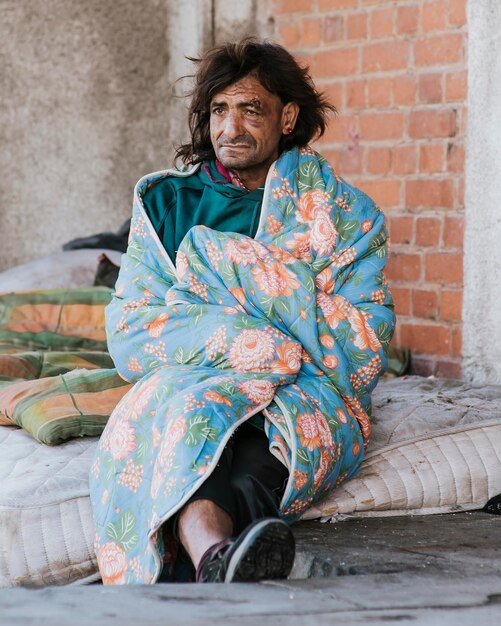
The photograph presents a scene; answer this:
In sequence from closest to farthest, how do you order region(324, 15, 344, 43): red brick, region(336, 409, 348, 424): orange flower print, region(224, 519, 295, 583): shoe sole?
1. region(224, 519, 295, 583): shoe sole
2. region(336, 409, 348, 424): orange flower print
3. region(324, 15, 344, 43): red brick

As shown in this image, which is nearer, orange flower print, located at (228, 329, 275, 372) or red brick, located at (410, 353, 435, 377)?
orange flower print, located at (228, 329, 275, 372)

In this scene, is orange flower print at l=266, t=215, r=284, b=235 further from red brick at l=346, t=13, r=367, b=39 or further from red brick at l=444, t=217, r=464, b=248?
red brick at l=346, t=13, r=367, b=39

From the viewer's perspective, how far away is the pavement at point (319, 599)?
1.83 meters

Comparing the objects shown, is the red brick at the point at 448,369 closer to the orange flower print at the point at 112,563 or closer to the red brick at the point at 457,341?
the red brick at the point at 457,341

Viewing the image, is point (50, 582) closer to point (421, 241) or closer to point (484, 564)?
point (484, 564)

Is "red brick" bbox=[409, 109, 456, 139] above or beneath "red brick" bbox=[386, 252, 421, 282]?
above

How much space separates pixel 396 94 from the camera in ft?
14.5

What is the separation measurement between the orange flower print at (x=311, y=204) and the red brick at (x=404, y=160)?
4.63ft

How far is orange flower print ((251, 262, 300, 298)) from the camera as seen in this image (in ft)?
9.24

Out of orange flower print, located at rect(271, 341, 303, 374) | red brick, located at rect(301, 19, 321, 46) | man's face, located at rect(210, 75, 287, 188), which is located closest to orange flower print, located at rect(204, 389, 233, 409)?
orange flower print, located at rect(271, 341, 303, 374)

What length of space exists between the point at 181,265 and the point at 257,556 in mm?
1042

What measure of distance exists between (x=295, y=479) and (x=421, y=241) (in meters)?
2.06

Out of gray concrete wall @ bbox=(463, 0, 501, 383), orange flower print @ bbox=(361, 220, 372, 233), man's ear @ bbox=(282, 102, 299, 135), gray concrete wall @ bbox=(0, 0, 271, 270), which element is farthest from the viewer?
gray concrete wall @ bbox=(0, 0, 271, 270)

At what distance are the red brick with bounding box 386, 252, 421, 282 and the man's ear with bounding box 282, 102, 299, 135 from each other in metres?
1.30
